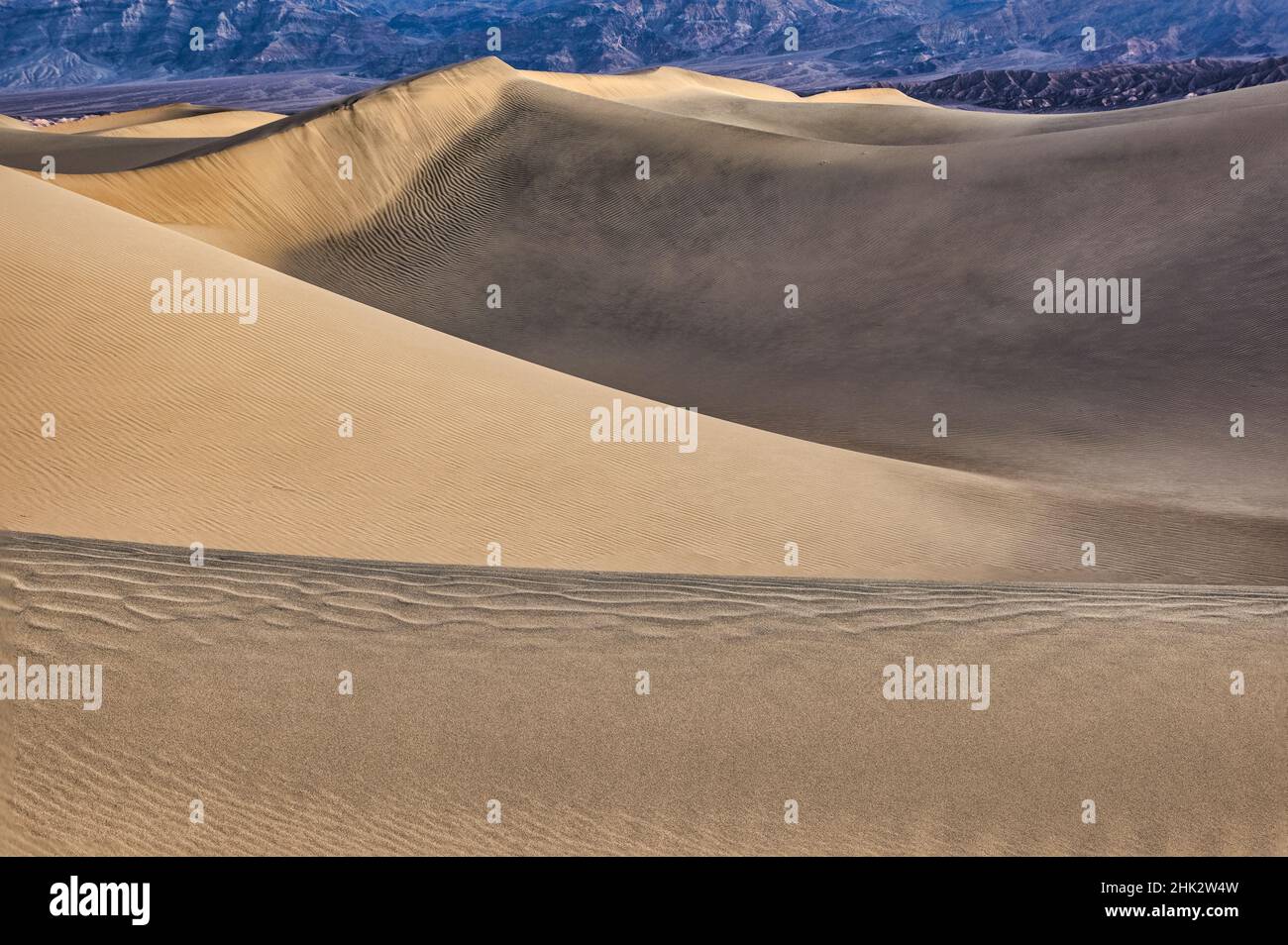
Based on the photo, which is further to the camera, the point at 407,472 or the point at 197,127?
the point at 197,127

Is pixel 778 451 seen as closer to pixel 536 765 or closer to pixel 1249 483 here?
pixel 1249 483

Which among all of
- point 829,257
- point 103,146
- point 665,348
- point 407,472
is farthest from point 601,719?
point 103,146

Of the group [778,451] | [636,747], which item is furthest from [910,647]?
[778,451]

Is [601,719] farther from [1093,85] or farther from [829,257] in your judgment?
[1093,85]

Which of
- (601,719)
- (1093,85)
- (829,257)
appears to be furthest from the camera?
(1093,85)

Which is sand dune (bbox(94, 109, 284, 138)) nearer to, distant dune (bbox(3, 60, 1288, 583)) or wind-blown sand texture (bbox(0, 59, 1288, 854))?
distant dune (bbox(3, 60, 1288, 583))

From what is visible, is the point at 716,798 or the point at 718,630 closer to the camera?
the point at 716,798
